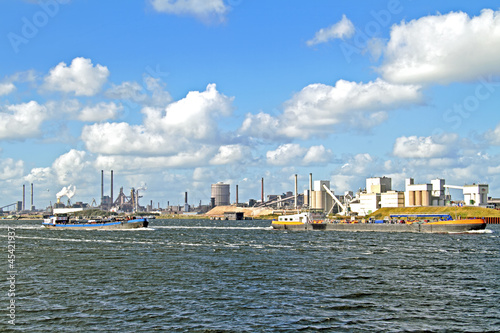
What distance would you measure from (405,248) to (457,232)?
177ft

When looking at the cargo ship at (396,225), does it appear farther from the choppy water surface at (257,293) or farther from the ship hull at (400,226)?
the choppy water surface at (257,293)

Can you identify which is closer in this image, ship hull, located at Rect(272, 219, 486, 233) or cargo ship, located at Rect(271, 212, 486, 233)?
ship hull, located at Rect(272, 219, 486, 233)

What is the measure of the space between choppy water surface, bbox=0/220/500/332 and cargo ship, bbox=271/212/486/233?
64477 mm

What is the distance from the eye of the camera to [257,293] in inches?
1816

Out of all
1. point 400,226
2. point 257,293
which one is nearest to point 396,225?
point 400,226

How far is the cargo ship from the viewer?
138625 millimetres

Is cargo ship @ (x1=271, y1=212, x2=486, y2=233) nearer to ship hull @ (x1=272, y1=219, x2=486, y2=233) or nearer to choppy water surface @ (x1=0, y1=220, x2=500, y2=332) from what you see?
ship hull @ (x1=272, y1=219, x2=486, y2=233)

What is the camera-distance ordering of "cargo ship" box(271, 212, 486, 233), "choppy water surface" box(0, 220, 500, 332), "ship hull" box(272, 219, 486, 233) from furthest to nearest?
"cargo ship" box(271, 212, 486, 233)
"ship hull" box(272, 219, 486, 233)
"choppy water surface" box(0, 220, 500, 332)

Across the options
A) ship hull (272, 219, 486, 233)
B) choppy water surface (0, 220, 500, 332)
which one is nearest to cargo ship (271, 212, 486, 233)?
ship hull (272, 219, 486, 233)

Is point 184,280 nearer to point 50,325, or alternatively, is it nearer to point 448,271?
point 50,325

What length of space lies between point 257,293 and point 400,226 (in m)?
119

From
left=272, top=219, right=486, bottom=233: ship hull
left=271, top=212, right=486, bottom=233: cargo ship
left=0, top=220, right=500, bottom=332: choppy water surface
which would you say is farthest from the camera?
left=271, top=212, right=486, bottom=233: cargo ship

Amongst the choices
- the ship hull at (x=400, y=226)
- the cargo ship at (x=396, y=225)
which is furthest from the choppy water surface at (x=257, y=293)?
the cargo ship at (x=396, y=225)

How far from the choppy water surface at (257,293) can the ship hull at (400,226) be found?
64.2m
